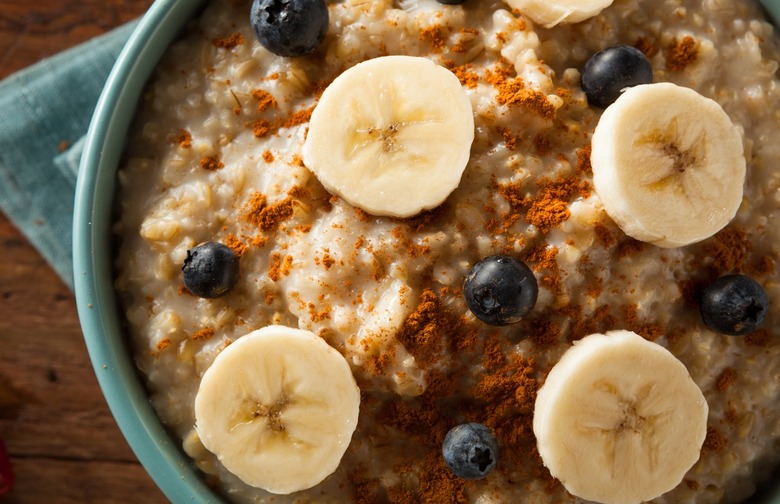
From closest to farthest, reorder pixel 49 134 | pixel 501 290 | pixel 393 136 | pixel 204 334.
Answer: pixel 501 290
pixel 393 136
pixel 204 334
pixel 49 134

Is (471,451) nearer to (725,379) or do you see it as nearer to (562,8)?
(725,379)

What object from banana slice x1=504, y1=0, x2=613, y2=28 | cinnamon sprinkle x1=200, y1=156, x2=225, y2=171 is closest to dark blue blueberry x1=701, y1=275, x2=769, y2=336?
banana slice x1=504, y1=0, x2=613, y2=28

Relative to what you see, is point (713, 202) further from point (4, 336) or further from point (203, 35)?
point (4, 336)

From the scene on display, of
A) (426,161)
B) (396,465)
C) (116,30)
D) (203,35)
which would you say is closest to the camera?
(426,161)

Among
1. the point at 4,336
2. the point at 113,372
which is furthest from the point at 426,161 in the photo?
the point at 4,336

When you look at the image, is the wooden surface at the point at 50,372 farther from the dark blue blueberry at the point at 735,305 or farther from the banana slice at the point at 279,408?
the dark blue blueberry at the point at 735,305

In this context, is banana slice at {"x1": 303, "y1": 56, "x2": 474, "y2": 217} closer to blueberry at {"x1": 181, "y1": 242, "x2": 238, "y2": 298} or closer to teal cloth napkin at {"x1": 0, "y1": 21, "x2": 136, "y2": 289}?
blueberry at {"x1": 181, "y1": 242, "x2": 238, "y2": 298}

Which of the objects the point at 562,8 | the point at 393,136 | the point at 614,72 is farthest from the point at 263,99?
the point at 614,72
